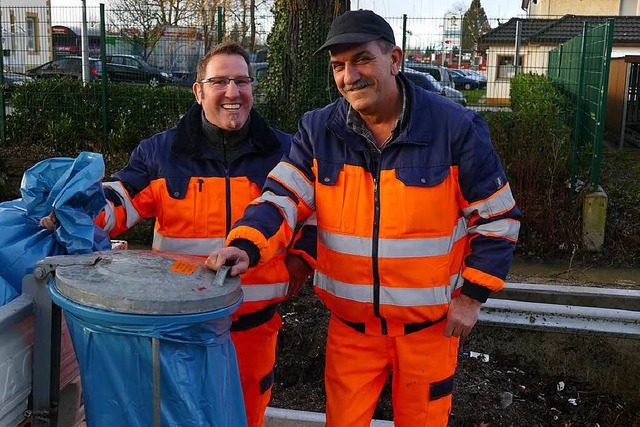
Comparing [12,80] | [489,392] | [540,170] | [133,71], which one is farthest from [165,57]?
[489,392]

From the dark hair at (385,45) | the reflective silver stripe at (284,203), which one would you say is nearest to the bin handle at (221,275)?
the reflective silver stripe at (284,203)

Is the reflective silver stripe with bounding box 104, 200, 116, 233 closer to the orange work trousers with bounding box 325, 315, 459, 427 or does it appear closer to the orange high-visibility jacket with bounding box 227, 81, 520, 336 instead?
the orange high-visibility jacket with bounding box 227, 81, 520, 336

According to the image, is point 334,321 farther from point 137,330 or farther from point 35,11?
point 35,11

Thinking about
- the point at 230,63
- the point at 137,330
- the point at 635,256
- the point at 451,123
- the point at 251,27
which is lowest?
the point at 635,256

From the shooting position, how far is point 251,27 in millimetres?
10156

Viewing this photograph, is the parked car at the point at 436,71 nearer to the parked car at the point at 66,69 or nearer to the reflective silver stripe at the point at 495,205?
the parked car at the point at 66,69

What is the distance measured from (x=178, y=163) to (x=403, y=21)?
22.9 feet

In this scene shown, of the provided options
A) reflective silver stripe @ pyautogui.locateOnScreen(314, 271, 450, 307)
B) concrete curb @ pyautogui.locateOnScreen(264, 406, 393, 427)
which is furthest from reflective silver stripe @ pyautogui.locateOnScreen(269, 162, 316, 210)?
concrete curb @ pyautogui.locateOnScreen(264, 406, 393, 427)

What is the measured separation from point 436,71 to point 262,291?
7.78 m

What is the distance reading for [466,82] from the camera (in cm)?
1029

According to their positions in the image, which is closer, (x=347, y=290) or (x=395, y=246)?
(x=395, y=246)

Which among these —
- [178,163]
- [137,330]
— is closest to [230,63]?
[178,163]

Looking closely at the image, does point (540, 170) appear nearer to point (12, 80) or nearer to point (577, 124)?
point (577, 124)

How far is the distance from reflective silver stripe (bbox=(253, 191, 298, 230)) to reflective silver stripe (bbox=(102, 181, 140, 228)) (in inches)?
24.6
